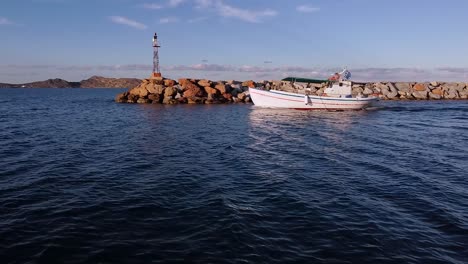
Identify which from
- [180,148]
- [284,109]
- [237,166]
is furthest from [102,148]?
[284,109]

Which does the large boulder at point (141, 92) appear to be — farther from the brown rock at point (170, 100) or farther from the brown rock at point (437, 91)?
the brown rock at point (437, 91)

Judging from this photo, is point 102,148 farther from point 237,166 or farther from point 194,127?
point 194,127

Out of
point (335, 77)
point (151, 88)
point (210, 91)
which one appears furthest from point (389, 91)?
point (151, 88)

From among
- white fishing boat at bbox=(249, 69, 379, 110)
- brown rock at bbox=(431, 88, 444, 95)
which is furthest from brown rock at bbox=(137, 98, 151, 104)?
brown rock at bbox=(431, 88, 444, 95)

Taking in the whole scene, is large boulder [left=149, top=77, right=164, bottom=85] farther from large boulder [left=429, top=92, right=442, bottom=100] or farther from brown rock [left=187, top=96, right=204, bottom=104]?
large boulder [left=429, top=92, right=442, bottom=100]

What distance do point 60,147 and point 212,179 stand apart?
1353cm

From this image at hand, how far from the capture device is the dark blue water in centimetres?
879

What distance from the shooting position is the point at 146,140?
26.0 m

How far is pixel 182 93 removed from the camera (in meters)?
71.4

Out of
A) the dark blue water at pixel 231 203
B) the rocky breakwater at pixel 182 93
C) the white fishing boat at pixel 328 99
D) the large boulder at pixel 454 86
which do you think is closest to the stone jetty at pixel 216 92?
the rocky breakwater at pixel 182 93

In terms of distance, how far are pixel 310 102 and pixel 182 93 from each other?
30018 millimetres

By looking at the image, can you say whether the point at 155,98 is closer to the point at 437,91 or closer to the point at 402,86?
the point at 402,86

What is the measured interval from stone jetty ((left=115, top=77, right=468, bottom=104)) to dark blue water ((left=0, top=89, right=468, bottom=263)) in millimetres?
41936

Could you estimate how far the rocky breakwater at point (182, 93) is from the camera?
230 feet
